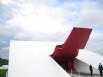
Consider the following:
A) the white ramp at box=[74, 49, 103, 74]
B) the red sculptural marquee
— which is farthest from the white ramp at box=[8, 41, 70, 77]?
the white ramp at box=[74, 49, 103, 74]

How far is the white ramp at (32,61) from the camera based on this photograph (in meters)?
18.0

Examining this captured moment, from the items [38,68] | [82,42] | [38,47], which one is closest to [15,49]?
[38,47]

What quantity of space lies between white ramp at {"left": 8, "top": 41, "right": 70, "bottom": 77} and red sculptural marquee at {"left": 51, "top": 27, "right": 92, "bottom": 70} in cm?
94

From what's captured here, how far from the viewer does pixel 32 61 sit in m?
19.7

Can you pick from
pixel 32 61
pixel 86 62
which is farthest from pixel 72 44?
pixel 32 61

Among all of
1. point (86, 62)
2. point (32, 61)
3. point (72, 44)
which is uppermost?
point (72, 44)

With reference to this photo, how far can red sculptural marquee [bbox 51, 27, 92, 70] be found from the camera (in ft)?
66.7

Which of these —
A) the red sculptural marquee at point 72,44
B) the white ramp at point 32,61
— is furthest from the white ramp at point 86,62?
the white ramp at point 32,61

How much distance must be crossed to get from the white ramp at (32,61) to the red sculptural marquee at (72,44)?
0.94 m

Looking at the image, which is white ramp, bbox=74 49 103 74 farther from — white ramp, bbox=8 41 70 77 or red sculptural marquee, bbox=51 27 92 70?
white ramp, bbox=8 41 70 77

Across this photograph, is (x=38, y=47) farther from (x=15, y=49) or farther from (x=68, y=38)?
(x=68, y=38)

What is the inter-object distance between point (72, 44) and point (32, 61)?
356cm

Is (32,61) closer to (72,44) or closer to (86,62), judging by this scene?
(72,44)

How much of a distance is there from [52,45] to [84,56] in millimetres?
3265
